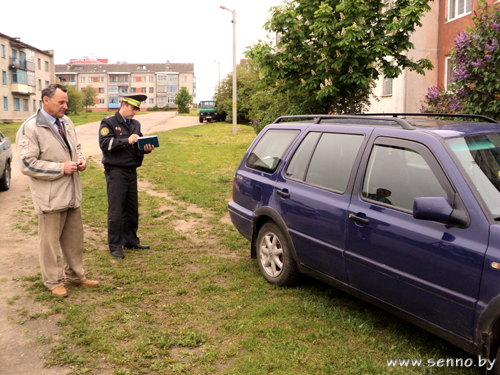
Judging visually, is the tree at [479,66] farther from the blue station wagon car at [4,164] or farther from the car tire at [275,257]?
the blue station wagon car at [4,164]

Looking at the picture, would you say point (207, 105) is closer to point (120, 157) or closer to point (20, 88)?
point (20, 88)

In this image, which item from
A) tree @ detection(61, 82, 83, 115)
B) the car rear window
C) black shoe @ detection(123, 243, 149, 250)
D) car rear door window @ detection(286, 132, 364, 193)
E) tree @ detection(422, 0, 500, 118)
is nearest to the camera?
car rear door window @ detection(286, 132, 364, 193)

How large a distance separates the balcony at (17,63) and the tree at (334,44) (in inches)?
1981

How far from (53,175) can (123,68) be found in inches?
4613

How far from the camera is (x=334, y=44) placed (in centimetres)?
888

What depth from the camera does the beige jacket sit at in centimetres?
446

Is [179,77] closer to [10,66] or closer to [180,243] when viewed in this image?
[10,66]

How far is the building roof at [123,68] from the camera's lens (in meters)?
113

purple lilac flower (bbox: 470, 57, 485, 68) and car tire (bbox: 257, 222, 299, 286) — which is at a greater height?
purple lilac flower (bbox: 470, 57, 485, 68)

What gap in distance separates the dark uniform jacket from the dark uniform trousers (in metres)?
0.10

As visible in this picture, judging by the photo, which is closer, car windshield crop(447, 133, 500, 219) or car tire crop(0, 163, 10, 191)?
car windshield crop(447, 133, 500, 219)

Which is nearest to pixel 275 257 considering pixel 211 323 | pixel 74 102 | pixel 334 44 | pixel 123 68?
pixel 211 323

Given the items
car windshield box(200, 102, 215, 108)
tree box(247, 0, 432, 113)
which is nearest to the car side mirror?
tree box(247, 0, 432, 113)

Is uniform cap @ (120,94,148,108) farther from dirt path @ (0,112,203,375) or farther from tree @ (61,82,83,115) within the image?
tree @ (61,82,83,115)
